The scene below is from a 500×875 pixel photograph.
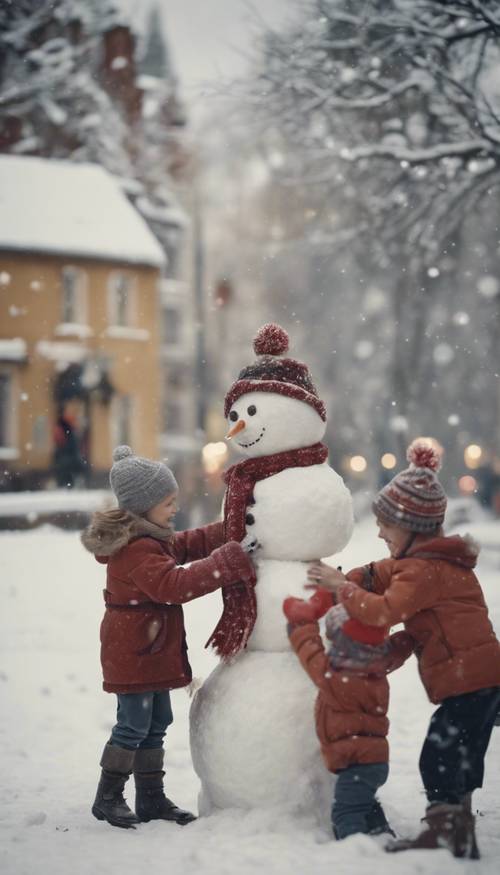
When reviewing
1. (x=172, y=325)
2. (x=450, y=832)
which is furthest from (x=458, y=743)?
(x=172, y=325)

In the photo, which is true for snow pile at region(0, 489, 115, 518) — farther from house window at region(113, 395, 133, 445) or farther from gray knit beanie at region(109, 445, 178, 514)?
gray knit beanie at region(109, 445, 178, 514)

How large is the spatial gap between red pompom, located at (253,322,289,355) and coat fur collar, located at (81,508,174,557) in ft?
2.93

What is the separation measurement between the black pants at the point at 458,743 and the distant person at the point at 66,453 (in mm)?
14875

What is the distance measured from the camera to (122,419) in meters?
23.7

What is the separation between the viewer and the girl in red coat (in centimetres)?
429

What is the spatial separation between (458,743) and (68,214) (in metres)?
19.4

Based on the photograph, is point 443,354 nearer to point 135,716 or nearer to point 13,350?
point 13,350

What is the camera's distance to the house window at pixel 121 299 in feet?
75.0

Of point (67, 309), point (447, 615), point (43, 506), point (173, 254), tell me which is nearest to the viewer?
point (447, 615)

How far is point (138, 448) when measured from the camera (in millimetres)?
23594

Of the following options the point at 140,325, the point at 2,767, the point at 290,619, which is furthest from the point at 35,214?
the point at 290,619

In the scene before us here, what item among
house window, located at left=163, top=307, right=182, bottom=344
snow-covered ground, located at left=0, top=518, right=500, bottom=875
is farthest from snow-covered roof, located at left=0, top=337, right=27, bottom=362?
house window, located at left=163, top=307, right=182, bottom=344

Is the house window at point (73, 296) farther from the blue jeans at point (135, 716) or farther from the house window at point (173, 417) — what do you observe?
the blue jeans at point (135, 716)

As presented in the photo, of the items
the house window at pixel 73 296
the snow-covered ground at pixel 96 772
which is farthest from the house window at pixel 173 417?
the snow-covered ground at pixel 96 772
